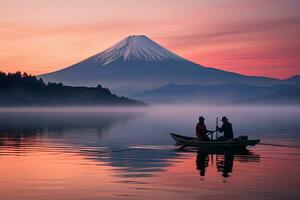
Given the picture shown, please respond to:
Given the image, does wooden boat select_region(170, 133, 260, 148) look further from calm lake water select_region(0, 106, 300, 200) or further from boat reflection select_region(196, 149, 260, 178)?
calm lake water select_region(0, 106, 300, 200)

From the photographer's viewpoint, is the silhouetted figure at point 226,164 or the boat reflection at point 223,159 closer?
the silhouetted figure at point 226,164

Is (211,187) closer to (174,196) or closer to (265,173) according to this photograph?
(174,196)

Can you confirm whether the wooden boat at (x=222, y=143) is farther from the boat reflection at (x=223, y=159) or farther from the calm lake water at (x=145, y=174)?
the calm lake water at (x=145, y=174)

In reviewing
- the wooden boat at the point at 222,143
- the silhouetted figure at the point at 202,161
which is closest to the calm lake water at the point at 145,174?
the silhouetted figure at the point at 202,161

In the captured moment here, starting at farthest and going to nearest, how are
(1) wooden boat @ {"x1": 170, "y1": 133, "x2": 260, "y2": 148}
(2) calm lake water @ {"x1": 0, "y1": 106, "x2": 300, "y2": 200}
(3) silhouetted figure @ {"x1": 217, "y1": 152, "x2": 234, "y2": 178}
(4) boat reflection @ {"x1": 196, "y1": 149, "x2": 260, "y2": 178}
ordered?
(1) wooden boat @ {"x1": 170, "y1": 133, "x2": 260, "y2": 148} < (4) boat reflection @ {"x1": 196, "y1": 149, "x2": 260, "y2": 178} < (3) silhouetted figure @ {"x1": 217, "y1": 152, "x2": 234, "y2": 178} < (2) calm lake water @ {"x1": 0, "y1": 106, "x2": 300, "y2": 200}

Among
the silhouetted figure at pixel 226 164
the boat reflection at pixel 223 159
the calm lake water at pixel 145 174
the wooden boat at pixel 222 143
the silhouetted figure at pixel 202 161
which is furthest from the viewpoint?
the wooden boat at pixel 222 143

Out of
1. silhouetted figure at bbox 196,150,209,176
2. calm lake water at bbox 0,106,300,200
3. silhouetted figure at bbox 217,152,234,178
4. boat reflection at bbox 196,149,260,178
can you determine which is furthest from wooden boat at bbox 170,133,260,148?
silhouetted figure at bbox 217,152,234,178

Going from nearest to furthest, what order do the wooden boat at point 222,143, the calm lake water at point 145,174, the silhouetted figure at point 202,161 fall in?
the calm lake water at point 145,174 → the silhouetted figure at point 202,161 → the wooden boat at point 222,143

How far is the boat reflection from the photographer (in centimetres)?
3106

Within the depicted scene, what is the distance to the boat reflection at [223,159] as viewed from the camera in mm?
31062

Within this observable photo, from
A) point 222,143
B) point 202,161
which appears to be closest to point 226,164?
point 202,161

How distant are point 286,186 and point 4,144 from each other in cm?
2884

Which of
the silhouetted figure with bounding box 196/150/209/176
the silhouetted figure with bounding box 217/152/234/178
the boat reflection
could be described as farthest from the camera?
the boat reflection

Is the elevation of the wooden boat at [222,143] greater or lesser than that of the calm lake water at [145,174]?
greater
